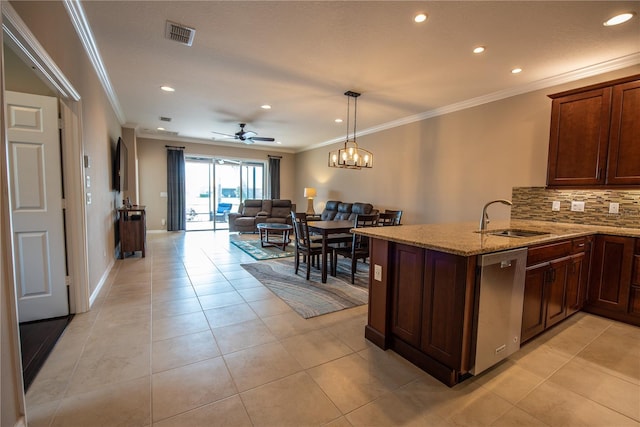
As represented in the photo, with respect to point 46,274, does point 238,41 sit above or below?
above

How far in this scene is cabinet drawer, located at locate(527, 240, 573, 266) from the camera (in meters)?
2.13

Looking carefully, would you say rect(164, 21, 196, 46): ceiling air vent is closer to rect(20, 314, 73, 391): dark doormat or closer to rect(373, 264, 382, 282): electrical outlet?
rect(373, 264, 382, 282): electrical outlet

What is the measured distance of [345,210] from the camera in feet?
22.9

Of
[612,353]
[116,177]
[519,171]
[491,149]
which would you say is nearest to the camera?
[612,353]

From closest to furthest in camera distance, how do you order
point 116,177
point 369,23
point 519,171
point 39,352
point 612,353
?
point 39,352
point 612,353
point 369,23
point 519,171
point 116,177

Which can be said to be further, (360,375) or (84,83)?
(84,83)

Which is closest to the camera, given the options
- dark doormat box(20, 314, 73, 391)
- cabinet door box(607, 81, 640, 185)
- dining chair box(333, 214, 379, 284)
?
dark doormat box(20, 314, 73, 391)

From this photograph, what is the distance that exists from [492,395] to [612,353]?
1321mm

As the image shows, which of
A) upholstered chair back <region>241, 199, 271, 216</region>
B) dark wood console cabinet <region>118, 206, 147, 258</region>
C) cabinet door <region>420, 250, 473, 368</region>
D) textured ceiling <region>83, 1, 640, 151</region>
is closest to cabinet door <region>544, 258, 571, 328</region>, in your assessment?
cabinet door <region>420, 250, 473, 368</region>

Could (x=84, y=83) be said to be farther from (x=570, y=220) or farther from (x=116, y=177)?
(x=570, y=220)

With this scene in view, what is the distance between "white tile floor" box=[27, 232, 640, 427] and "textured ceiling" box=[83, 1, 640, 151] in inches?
106

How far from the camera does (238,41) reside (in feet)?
9.25

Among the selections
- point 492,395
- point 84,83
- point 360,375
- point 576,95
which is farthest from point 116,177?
point 576,95

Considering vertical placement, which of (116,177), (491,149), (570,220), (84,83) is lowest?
(570,220)
